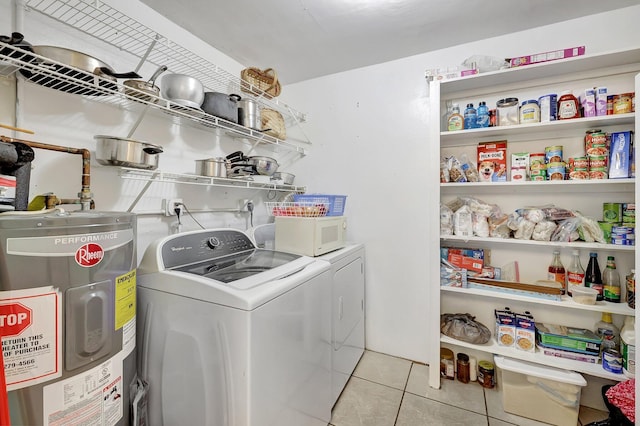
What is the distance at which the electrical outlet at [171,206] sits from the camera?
63.4 inches

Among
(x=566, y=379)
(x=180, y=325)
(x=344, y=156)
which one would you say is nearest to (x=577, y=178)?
(x=566, y=379)

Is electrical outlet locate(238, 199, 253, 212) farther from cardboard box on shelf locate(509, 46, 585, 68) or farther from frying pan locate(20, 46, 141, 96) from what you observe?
cardboard box on shelf locate(509, 46, 585, 68)

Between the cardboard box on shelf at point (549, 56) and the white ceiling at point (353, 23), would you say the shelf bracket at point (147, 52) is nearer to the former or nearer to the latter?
the white ceiling at point (353, 23)

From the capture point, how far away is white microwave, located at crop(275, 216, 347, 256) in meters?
1.61

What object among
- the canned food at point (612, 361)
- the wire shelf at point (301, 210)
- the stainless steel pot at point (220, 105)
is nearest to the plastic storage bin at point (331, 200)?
the wire shelf at point (301, 210)

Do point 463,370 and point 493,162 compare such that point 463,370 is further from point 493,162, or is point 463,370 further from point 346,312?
point 493,162

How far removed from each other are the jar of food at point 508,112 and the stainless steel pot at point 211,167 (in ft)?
5.99

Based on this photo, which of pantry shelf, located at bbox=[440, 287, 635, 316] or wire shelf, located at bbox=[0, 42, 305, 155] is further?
pantry shelf, located at bbox=[440, 287, 635, 316]

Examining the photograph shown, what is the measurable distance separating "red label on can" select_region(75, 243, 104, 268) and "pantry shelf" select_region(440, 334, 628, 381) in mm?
2014

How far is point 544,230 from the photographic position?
1658 millimetres

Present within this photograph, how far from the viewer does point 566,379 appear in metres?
1.51

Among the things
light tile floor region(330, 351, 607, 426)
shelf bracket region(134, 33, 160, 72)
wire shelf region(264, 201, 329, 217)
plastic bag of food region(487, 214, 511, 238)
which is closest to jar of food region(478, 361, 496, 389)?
light tile floor region(330, 351, 607, 426)

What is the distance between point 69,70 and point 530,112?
235 cm

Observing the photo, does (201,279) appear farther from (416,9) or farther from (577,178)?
(577,178)
